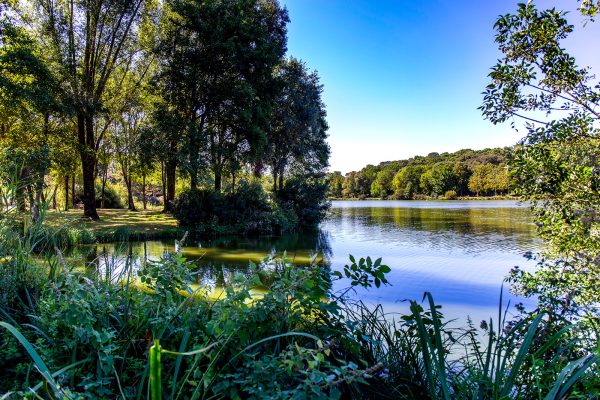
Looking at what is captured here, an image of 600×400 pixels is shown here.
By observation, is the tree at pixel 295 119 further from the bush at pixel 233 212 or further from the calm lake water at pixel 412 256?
the calm lake water at pixel 412 256

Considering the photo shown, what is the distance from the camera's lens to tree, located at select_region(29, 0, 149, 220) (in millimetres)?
15125

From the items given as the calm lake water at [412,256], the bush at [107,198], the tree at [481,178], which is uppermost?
the tree at [481,178]

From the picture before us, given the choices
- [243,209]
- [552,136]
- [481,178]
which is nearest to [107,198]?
[243,209]

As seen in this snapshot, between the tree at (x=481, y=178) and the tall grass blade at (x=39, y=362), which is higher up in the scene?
the tree at (x=481, y=178)

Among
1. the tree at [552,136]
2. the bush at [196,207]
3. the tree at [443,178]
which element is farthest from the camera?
the tree at [443,178]

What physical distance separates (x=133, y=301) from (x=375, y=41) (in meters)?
18.4

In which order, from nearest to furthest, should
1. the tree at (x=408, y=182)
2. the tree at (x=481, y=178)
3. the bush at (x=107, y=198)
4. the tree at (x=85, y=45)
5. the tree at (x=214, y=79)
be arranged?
the tree at (x=85, y=45) < the tree at (x=214, y=79) < the bush at (x=107, y=198) < the tree at (x=481, y=178) < the tree at (x=408, y=182)

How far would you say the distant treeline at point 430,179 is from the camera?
61.4m

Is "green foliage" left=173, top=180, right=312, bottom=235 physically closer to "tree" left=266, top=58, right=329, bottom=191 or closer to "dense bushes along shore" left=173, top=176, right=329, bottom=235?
"dense bushes along shore" left=173, top=176, right=329, bottom=235

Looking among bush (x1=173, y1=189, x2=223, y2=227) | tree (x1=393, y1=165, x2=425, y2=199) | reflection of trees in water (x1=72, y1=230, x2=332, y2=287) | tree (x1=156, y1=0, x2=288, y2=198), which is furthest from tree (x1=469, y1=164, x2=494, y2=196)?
bush (x1=173, y1=189, x2=223, y2=227)

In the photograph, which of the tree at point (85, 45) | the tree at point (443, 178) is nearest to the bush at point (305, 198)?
the tree at point (85, 45)

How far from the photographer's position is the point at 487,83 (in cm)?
379

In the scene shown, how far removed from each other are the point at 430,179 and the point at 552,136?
71.0 m

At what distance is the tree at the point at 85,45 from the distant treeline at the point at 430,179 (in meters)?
45.3
